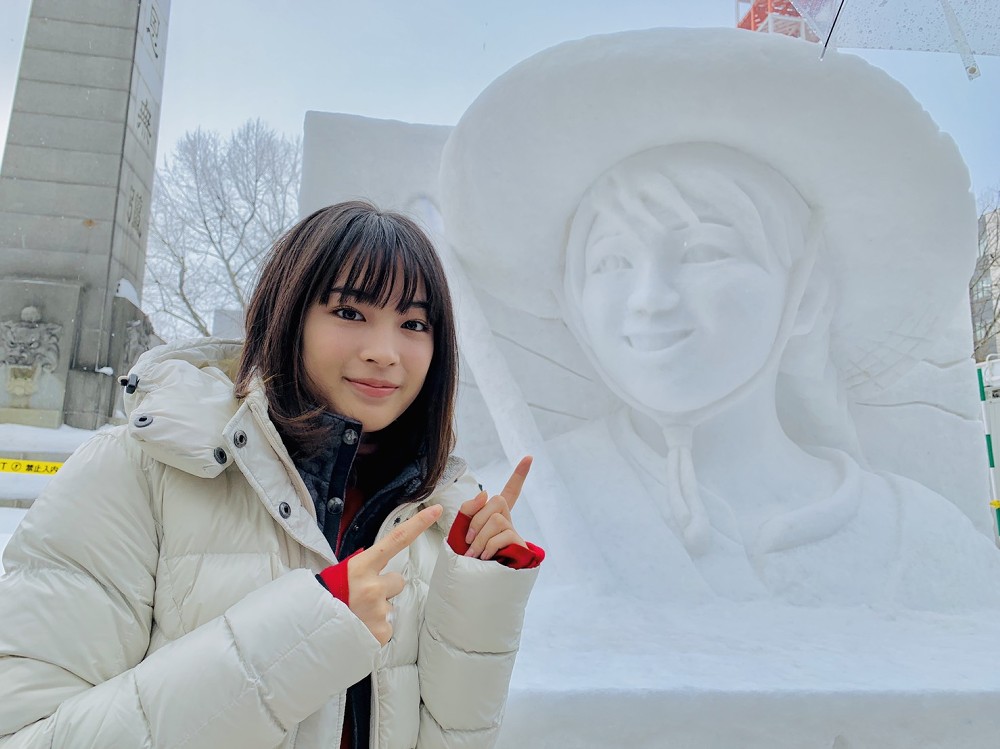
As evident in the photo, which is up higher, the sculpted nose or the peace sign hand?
the sculpted nose

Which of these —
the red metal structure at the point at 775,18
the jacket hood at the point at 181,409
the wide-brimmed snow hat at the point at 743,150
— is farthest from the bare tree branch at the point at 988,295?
the jacket hood at the point at 181,409

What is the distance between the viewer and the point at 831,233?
228 centimetres

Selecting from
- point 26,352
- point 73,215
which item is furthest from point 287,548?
point 73,215

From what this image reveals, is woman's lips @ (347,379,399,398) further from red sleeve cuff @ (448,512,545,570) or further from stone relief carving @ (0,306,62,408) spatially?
stone relief carving @ (0,306,62,408)

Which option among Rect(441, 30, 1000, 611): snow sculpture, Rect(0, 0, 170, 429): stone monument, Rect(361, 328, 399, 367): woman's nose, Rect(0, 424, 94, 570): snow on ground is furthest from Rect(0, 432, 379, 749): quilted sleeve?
Rect(0, 0, 170, 429): stone monument

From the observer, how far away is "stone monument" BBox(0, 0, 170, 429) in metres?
6.59

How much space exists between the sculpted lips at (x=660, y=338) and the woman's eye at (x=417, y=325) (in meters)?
1.20

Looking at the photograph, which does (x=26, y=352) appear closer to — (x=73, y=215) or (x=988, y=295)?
(x=73, y=215)

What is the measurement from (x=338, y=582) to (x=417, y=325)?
435mm

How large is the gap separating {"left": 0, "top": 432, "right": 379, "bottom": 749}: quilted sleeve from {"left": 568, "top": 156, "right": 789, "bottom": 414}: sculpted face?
159cm

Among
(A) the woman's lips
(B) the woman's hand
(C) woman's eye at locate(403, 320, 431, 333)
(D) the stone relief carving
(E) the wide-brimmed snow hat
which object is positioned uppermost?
(E) the wide-brimmed snow hat

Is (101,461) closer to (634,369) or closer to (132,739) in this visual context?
(132,739)

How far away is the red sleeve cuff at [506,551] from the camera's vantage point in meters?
0.96

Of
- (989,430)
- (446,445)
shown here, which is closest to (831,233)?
(446,445)
